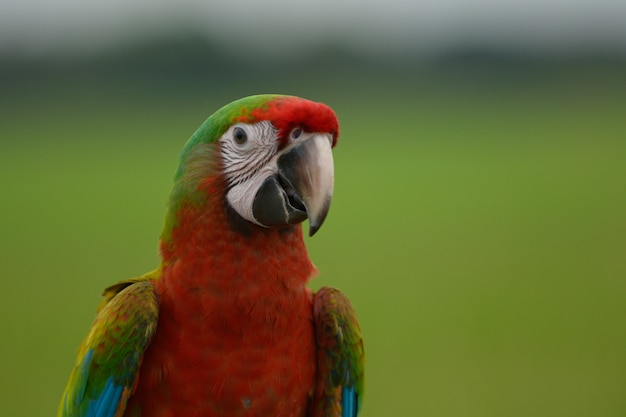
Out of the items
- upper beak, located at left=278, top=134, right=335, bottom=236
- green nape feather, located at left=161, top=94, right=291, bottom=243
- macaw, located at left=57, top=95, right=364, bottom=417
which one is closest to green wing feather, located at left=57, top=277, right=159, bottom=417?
macaw, located at left=57, top=95, right=364, bottom=417

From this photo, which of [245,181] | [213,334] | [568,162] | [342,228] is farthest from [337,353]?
[568,162]

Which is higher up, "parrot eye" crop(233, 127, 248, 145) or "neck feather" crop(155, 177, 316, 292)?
"parrot eye" crop(233, 127, 248, 145)

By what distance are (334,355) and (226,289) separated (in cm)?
29

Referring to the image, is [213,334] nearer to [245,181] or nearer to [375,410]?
[245,181]

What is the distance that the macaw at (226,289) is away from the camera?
124cm

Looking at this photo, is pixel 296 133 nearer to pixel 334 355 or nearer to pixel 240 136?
pixel 240 136

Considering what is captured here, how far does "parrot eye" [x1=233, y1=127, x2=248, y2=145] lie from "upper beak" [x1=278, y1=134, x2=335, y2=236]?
0.08 m

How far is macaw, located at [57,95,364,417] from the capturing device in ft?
4.06

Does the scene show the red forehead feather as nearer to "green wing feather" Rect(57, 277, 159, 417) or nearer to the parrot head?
the parrot head

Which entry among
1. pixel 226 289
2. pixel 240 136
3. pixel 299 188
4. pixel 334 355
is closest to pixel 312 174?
pixel 299 188

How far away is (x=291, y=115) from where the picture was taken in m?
1.22

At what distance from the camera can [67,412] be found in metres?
1.38

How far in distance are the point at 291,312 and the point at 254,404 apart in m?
0.19

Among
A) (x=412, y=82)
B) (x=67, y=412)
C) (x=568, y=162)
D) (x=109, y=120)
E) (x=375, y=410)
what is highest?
(x=412, y=82)
